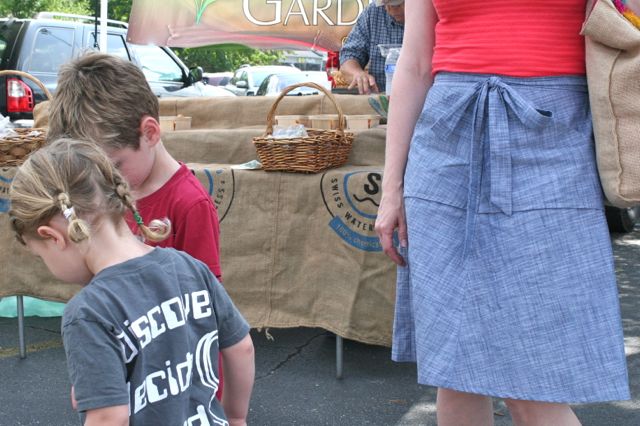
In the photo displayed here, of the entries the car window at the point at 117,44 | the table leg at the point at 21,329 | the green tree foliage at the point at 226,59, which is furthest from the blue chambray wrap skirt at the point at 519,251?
the green tree foliage at the point at 226,59

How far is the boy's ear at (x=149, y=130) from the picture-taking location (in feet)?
6.79

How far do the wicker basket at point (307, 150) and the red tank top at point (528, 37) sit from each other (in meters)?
1.69

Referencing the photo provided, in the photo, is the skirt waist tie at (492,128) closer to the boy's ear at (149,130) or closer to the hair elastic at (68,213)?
the boy's ear at (149,130)

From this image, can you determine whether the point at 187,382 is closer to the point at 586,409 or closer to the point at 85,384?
the point at 85,384

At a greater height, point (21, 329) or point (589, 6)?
point (589, 6)

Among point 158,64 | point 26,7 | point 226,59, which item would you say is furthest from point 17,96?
point 226,59

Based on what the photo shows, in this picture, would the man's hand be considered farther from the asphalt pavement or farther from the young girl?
the young girl

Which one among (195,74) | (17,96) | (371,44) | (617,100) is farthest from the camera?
(195,74)

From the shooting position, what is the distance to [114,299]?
150cm

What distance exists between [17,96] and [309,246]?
586cm

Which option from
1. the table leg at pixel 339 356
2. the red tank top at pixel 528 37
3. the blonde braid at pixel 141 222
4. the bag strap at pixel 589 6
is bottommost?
the table leg at pixel 339 356

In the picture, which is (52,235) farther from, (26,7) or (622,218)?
(26,7)

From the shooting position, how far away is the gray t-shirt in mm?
1451

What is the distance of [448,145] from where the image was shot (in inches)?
74.0
